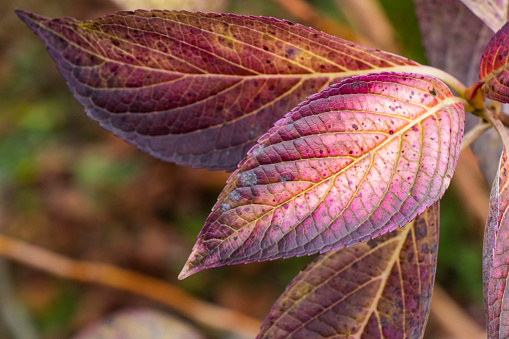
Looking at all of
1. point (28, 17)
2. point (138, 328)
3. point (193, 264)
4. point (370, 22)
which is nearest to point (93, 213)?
point (138, 328)

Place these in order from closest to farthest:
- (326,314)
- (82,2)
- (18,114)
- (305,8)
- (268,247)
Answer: (268,247)
(326,314)
(305,8)
(18,114)
(82,2)

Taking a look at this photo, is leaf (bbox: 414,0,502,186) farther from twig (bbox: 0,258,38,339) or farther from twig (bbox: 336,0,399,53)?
twig (bbox: 0,258,38,339)

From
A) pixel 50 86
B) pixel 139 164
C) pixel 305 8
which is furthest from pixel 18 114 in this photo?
pixel 305 8

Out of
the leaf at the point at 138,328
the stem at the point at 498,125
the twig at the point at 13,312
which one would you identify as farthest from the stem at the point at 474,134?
the twig at the point at 13,312

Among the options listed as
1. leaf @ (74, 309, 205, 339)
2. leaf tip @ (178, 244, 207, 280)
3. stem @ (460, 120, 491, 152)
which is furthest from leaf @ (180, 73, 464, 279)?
leaf @ (74, 309, 205, 339)

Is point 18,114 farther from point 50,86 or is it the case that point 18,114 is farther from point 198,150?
point 198,150
